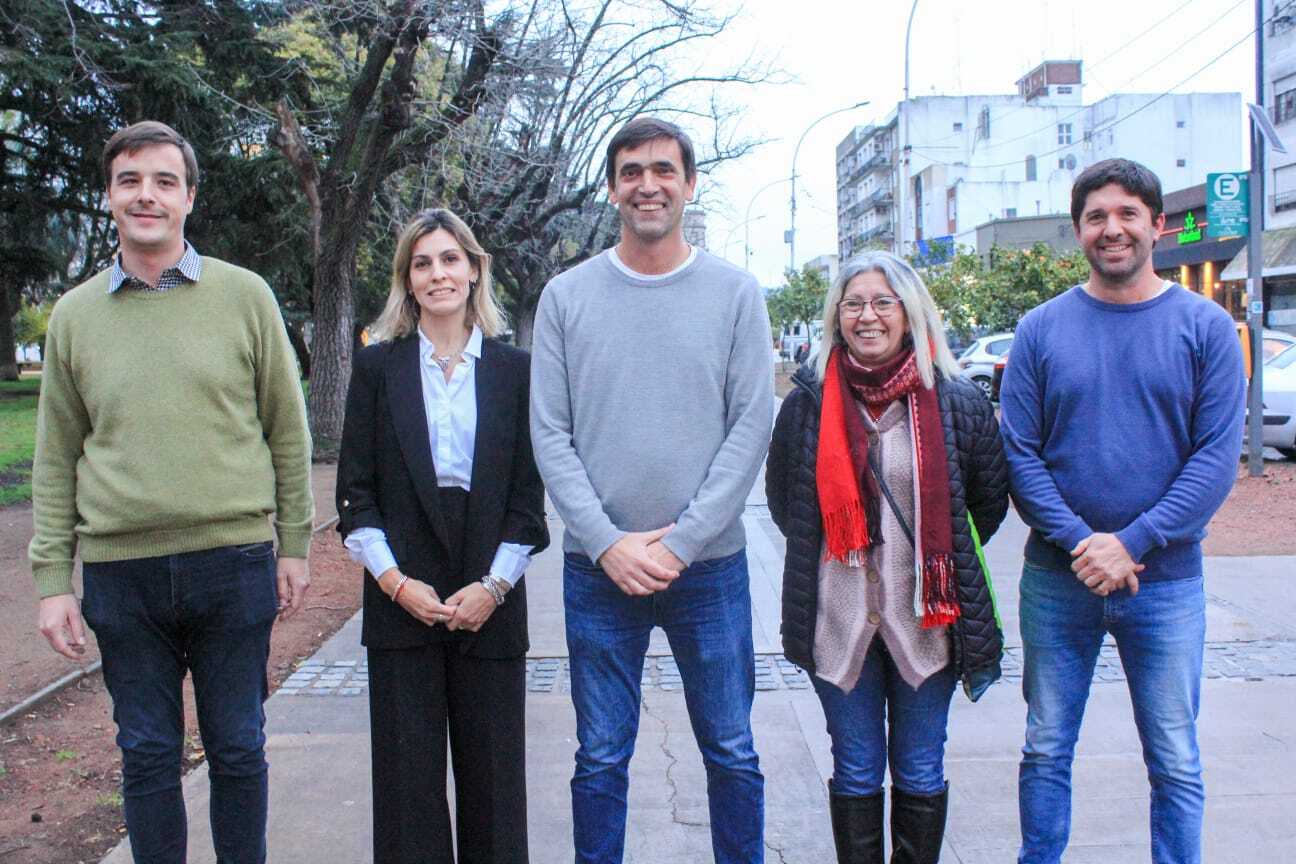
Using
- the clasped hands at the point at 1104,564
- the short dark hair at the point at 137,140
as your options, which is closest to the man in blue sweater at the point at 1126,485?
the clasped hands at the point at 1104,564

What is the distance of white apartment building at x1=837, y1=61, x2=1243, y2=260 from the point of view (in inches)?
2457

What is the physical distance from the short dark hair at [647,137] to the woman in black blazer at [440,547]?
467 millimetres

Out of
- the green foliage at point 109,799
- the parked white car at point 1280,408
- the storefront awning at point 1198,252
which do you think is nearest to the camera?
the green foliage at point 109,799

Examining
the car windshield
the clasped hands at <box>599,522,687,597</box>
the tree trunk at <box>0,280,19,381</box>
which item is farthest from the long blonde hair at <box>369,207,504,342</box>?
the tree trunk at <box>0,280,19,381</box>

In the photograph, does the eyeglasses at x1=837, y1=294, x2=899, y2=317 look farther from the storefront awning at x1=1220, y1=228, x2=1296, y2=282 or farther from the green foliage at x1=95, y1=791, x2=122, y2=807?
the storefront awning at x1=1220, y1=228, x2=1296, y2=282

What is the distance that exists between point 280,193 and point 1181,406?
21.1 metres

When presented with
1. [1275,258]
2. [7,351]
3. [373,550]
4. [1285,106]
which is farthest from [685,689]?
[1285,106]

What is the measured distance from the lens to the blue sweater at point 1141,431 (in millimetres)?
2908

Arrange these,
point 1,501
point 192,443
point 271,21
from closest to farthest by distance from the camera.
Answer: point 192,443
point 1,501
point 271,21

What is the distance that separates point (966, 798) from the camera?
3920 millimetres

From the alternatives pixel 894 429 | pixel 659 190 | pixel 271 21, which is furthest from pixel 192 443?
pixel 271 21

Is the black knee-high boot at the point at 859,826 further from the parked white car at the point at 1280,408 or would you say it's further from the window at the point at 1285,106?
the window at the point at 1285,106

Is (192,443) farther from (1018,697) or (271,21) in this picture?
(271,21)

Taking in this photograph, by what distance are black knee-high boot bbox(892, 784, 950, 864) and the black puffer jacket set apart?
0.31 metres
